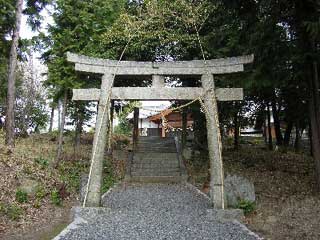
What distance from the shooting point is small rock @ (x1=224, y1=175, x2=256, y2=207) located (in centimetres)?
1009

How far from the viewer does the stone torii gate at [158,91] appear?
10.1 meters

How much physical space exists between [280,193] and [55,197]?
656cm

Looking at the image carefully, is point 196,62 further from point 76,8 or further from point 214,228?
point 76,8

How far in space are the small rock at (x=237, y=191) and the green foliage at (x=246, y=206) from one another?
17cm

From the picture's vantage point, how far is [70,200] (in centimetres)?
1180

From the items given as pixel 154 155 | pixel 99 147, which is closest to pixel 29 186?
pixel 99 147

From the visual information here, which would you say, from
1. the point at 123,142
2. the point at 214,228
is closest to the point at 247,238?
the point at 214,228

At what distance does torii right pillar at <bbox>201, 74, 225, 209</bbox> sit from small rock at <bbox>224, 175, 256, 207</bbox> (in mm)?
395

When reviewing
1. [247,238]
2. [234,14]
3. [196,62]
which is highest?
[234,14]

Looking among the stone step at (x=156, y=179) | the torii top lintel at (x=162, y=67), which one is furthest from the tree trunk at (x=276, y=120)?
the torii top lintel at (x=162, y=67)

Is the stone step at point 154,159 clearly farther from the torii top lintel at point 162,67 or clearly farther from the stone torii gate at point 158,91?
the torii top lintel at point 162,67

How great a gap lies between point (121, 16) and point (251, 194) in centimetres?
902

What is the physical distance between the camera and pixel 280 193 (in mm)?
12000

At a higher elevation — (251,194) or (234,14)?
(234,14)
